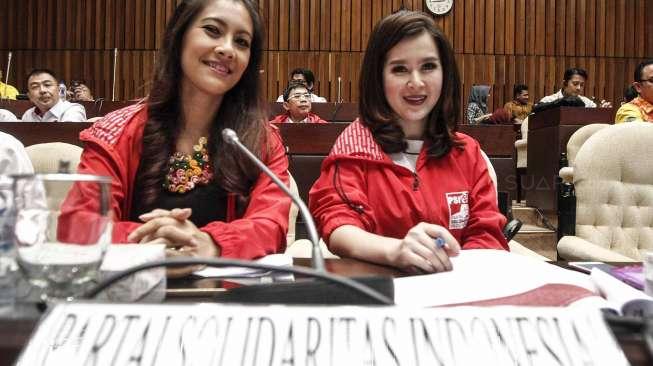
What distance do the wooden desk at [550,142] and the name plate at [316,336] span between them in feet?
13.8

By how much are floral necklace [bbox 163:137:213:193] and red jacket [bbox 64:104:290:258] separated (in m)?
0.08

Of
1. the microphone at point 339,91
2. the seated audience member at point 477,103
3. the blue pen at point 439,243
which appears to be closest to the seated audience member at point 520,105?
the seated audience member at point 477,103

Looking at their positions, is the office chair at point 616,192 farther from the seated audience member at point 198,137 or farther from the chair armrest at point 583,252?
the seated audience member at point 198,137

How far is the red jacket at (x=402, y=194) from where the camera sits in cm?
127

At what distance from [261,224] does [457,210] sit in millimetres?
471

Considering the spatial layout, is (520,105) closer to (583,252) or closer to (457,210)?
(583,252)

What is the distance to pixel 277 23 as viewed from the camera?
7.93 meters

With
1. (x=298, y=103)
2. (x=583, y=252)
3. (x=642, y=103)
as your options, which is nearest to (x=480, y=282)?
(x=583, y=252)

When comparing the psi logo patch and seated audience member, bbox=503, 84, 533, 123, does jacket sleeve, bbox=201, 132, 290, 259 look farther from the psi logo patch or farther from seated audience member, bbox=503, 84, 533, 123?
seated audience member, bbox=503, 84, 533, 123

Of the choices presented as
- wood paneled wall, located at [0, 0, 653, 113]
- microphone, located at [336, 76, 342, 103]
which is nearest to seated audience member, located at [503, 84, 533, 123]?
wood paneled wall, located at [0, 0, 653, 113]

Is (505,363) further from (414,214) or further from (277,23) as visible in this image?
(277,23)

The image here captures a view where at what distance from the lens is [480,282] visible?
67 centimetres

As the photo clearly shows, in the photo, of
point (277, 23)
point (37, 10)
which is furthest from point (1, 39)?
point (277, 23)

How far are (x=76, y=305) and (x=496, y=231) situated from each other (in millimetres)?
1075
